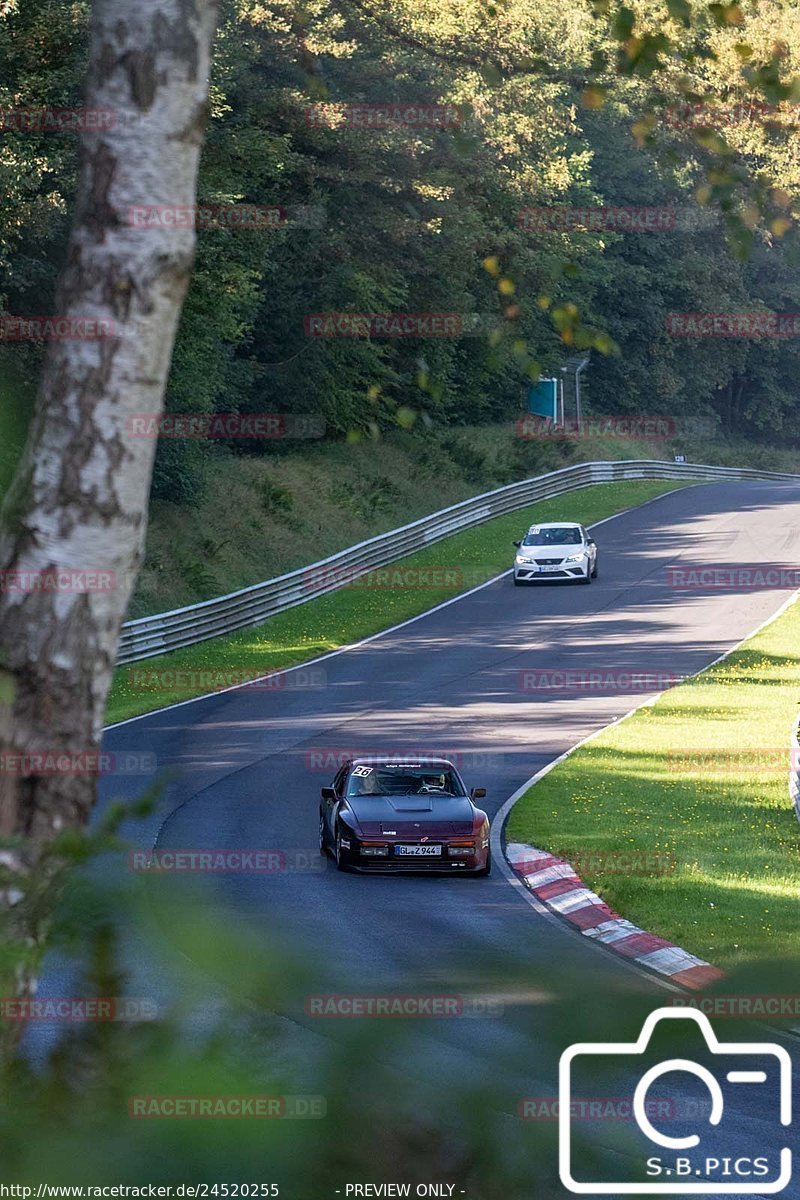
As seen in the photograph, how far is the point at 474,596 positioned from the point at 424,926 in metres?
30.3

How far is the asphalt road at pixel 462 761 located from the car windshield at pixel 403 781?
1057mm

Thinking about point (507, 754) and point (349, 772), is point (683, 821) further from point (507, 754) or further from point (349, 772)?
point (507, 754)

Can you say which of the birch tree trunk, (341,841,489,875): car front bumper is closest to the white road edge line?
(341,841,489,875): car front bumper

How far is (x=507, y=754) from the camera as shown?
25016mm

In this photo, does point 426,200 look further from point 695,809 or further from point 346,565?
point 695,809

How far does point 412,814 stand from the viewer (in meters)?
18.4

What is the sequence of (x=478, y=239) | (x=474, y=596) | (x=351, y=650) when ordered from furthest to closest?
1. (x=478, y=239)
2. (x=474, y=596)
3. (x=351, y=650)

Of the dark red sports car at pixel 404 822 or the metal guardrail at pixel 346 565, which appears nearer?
the dark red sports car at pixel 404 822

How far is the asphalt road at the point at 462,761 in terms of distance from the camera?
1902 millimetres

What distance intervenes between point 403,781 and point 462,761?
487 cm

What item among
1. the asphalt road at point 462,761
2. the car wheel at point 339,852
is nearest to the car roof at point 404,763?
the asphalt road at point 462,761

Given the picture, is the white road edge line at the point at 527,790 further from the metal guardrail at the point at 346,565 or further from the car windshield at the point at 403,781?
the metal guardrail at the point at 346,565

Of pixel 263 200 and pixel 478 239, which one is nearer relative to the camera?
pixel 263 200

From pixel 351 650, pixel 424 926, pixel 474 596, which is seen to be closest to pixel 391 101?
pixel 474 596
